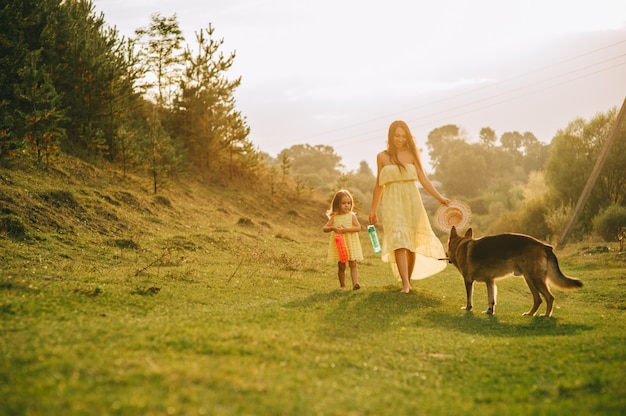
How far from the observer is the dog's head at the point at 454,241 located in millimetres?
9461

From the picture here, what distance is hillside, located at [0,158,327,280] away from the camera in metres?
11.6

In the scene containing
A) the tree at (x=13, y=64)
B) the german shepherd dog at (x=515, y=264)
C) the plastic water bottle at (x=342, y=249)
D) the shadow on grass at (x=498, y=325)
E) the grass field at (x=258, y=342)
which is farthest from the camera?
the tree at (x=13, y=64)

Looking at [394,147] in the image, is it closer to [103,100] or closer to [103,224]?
[103,224]

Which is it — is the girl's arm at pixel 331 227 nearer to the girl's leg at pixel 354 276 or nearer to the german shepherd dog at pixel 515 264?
the girl's leg at pixel 354 276

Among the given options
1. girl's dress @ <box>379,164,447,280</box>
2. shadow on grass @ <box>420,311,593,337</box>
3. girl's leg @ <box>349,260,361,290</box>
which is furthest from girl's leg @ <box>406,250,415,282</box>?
shadow on grass @ <box>420,311,593,337</box>

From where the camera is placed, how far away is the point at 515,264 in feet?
26.9

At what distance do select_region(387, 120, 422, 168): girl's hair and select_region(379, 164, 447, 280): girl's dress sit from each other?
0.19 m

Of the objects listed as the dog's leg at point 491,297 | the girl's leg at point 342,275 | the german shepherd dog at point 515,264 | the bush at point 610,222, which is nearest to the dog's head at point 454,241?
the german shepherd dog at point 515,264

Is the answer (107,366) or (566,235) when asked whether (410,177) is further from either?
(566,235)

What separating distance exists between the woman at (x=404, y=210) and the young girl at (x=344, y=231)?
1.57 feet

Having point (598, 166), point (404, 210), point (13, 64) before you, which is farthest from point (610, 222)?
point (13, 64)

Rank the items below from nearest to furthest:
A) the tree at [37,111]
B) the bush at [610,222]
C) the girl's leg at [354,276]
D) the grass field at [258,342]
Result: 1. the grass field at [258,342]
2. the girl's leg at [354,276]
3. the tree at [37,111]
4. the bush at [610,222]

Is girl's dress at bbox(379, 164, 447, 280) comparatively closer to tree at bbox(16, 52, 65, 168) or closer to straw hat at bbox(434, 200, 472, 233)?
straw hat at bbox(434, 200, 472, 233)

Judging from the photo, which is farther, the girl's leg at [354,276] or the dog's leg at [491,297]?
the girl's leg at [354,276]
